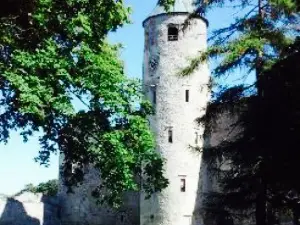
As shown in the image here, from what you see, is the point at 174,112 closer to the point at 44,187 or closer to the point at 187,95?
the point at 187,95

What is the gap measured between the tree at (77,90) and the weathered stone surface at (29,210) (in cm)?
1196

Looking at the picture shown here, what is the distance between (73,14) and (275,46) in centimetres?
588

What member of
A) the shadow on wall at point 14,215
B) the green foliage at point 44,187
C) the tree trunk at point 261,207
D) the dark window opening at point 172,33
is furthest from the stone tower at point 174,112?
the green foliage at point 44,187

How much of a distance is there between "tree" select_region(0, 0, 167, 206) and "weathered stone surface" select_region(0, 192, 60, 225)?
471 inches

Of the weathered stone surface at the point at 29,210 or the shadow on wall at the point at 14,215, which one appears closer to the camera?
the shadow on wall at the point at 14,215

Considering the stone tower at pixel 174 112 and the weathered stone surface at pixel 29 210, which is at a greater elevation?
the stone tower at pixel 174 112

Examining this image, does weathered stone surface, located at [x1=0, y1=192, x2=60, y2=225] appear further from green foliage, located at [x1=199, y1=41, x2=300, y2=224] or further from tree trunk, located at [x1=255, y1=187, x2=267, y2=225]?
tree trunk, located at [x1=255, y1=187, x2=267, y2=225]

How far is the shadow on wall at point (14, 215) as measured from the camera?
1112 inches

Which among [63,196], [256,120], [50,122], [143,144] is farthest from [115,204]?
[63,196]

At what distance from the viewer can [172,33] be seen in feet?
99.5

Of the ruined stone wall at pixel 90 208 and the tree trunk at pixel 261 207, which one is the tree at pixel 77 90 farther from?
the ruined stone wall at pixel 90 208

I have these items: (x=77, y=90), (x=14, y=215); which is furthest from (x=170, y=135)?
(x=77, y=90)

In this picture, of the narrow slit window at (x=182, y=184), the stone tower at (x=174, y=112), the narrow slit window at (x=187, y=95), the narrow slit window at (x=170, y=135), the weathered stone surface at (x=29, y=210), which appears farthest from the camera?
the narrow slit window at (x=187, y=95)

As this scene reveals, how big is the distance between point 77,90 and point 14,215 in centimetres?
1463
